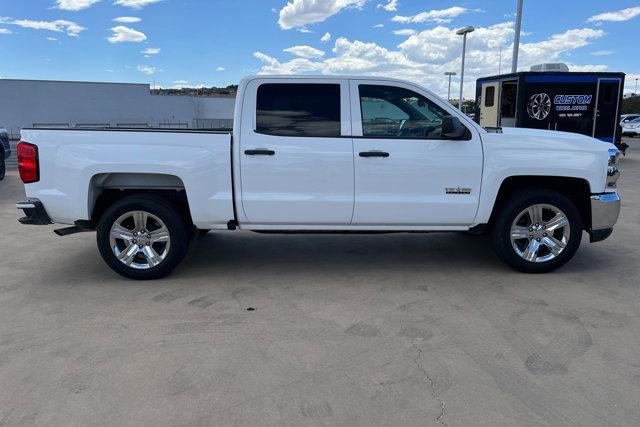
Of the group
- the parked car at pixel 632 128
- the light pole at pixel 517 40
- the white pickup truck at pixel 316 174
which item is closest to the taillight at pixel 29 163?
the white pickup truck at pixel 316 174

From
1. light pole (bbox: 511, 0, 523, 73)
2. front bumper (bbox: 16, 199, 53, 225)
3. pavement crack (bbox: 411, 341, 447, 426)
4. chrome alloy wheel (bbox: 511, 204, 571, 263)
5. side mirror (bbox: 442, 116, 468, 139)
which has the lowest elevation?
pavement crack (bbox: 411, 341, 447, 426)

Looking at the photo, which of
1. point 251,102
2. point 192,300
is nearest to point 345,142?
point 251,102

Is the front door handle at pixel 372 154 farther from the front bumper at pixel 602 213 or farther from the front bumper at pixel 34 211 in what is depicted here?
the front bumper at pixel 34 211

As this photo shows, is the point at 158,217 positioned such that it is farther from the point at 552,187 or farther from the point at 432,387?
the point at 552,187

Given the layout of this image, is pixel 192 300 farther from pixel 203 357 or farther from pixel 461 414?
pixel 461 414

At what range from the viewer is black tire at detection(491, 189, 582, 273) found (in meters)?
5.22

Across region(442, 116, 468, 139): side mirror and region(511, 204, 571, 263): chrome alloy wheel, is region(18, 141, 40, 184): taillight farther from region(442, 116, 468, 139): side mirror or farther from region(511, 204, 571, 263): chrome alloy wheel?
region(511, 204, 571, 263): chrome alloy wheel

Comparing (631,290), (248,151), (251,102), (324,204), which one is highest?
(251,102)

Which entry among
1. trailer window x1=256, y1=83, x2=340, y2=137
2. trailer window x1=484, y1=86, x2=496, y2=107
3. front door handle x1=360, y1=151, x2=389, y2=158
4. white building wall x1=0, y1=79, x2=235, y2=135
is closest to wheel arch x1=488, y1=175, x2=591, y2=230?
front door handle x1=360, y1=151, x2=389, y2=158

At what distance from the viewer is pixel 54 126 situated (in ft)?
16.9

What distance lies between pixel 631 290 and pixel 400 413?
10.4 ft

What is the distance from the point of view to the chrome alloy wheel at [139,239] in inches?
202

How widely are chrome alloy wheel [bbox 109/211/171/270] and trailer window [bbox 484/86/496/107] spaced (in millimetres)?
12663

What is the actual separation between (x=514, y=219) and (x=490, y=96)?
1145cm
